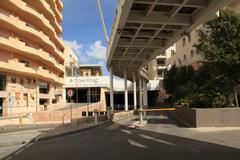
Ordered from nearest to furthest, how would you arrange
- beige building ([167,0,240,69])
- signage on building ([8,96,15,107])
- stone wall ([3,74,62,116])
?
signage on building ([8,96,15,107])
stone wall ([3,74,62,116])
beige building ([167,0,240,69])

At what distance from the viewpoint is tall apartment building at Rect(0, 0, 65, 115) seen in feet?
138

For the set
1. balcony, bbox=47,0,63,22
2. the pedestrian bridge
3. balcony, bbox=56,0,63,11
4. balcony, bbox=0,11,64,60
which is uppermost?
balcony, bbox=56,0,63,11

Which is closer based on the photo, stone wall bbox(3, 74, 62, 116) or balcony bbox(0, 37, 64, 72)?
balcony bbox(0, 37, 64, 72)

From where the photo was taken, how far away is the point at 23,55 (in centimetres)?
4769

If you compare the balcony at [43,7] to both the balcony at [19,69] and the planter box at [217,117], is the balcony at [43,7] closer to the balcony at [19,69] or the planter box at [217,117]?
the balcony at [19,69]

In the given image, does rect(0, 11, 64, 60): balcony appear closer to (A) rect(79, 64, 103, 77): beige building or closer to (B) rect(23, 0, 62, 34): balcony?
(B) rect(23, 0, 62, 34): balcony

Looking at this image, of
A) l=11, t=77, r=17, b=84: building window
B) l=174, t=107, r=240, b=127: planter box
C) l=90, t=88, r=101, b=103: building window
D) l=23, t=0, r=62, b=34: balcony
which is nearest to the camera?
l=174, t=107, r=240, b=127: planter box

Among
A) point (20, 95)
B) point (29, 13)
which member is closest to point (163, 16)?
Answer: point (29, 13)

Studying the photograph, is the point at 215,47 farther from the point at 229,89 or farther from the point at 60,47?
the point at 60,47

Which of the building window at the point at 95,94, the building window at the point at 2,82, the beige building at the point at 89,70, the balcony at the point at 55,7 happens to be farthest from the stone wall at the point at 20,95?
the beige building at the point at 89,70

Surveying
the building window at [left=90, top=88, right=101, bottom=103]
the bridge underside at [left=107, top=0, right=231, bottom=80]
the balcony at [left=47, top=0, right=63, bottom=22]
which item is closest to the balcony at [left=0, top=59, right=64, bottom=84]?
the balcony at [left=47, top=0, right=63, bottom=22]

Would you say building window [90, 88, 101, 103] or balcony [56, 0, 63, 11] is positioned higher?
balcony [56, 0, 63, 11]

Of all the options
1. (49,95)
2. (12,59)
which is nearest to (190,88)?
(12,59)

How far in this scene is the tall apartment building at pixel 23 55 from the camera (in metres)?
42.0
